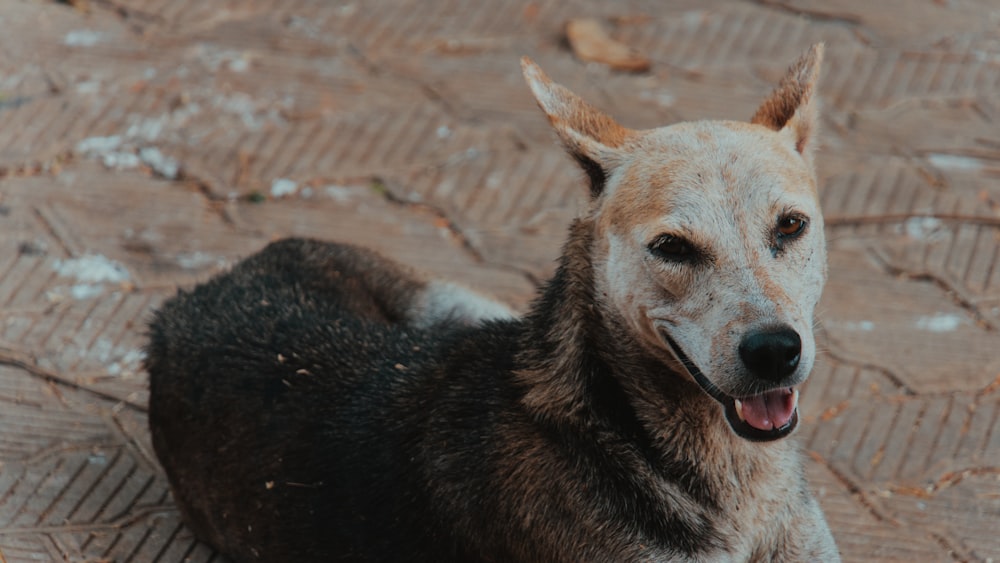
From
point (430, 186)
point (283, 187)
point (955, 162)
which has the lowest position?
point (955, 162)

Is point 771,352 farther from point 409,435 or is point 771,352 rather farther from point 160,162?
point 160,162

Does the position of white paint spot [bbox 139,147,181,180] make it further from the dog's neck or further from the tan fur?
the dog's neck

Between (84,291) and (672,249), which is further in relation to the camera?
(84,291)

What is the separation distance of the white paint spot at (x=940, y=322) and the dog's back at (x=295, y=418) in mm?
2656

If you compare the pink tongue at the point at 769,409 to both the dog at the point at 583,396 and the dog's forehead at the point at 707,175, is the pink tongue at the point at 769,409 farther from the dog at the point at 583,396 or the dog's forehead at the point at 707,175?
the dog's forehead at the point at 707,175

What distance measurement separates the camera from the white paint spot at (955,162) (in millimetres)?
7520

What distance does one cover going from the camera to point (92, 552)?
509 cm

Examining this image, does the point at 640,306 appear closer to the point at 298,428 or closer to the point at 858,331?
the point at 298,428

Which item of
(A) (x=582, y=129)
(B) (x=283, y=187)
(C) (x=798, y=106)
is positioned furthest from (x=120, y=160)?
(C) (x=798, y=106)

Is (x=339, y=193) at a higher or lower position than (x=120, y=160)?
lower

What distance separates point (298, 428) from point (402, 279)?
4.26ft

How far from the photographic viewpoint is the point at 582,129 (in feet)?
14.6

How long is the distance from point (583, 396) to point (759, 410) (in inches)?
22.8

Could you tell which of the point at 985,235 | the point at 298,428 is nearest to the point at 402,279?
the point at 298,428
